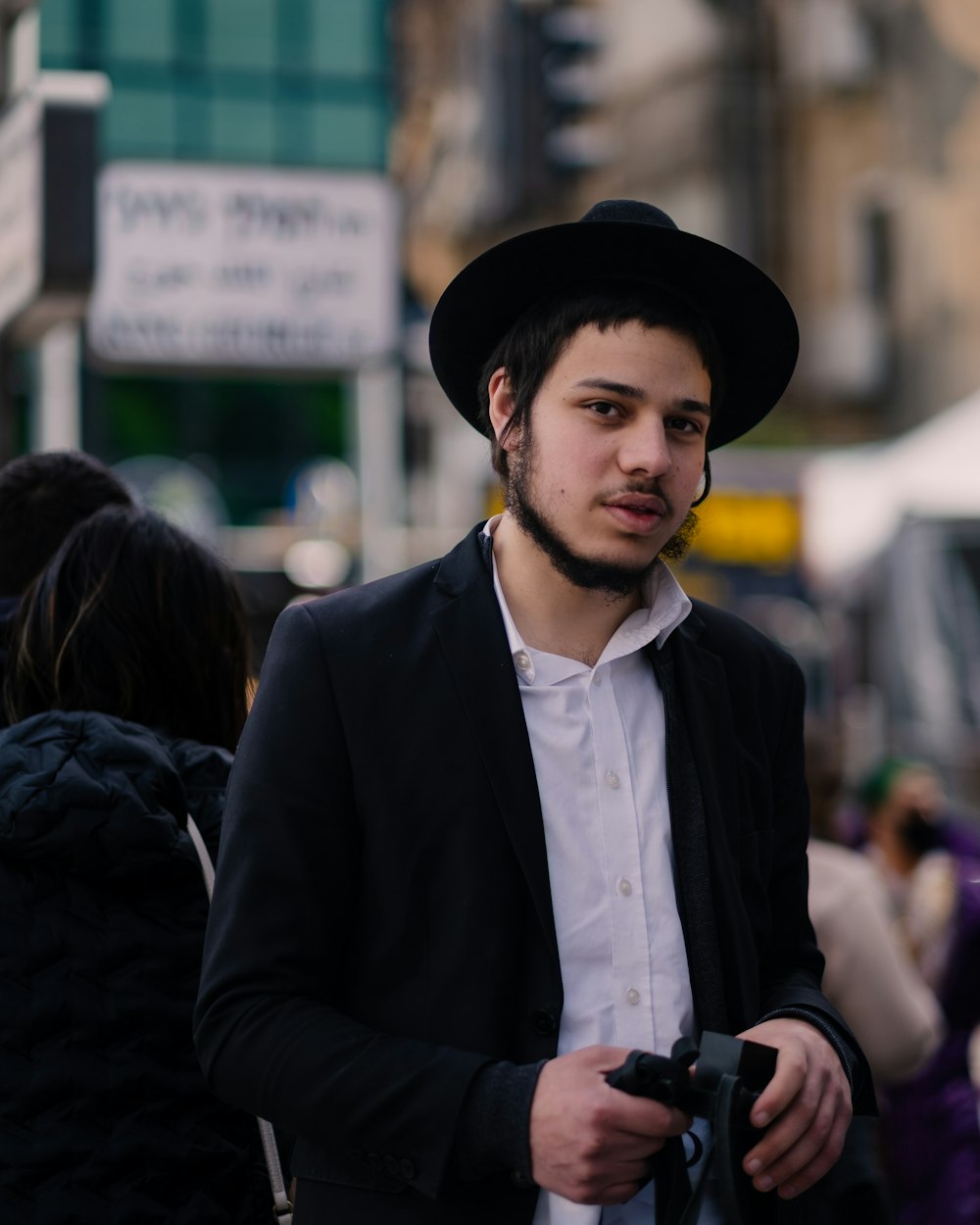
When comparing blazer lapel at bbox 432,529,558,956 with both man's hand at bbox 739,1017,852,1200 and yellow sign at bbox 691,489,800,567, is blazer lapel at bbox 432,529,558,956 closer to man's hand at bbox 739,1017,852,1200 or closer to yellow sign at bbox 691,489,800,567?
man's hand at bbox 739,1017,852,1200

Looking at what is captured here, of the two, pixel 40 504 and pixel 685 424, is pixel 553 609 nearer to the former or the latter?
pixel 685 424

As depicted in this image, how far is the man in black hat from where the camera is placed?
2029 millimetres

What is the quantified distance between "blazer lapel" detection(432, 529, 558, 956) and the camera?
0.21m

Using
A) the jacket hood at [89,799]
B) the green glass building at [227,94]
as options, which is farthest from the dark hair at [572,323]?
the green glass building at [227,94]

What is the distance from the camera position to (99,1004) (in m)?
2.51

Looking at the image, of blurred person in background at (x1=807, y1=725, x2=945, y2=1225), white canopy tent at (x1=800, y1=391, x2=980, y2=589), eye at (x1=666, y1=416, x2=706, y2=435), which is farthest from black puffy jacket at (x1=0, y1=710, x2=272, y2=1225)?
white canopy tent at (x1=800, y1=391, x2=980, y2=589)

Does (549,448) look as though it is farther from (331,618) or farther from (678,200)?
(678,200)

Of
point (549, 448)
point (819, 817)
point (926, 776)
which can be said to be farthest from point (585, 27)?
point (549, 448)

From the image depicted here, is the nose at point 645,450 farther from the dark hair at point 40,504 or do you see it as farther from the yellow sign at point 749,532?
the yellow sign at point 749,532

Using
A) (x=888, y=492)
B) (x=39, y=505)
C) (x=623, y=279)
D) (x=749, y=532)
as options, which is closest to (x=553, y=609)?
(x=623, y=279)

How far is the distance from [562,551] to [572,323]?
285mm

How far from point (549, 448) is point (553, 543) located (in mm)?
118

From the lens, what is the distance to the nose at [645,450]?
2215 mm

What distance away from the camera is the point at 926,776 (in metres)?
6.65
